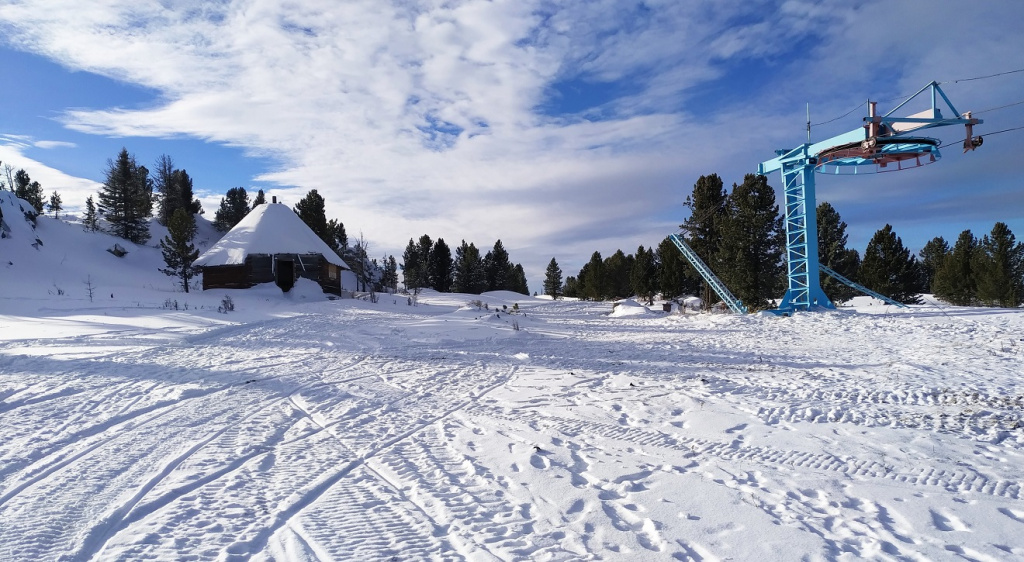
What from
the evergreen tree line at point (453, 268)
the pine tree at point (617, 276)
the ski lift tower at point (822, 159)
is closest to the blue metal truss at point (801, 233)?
the ski lift tower at point (822, 159)

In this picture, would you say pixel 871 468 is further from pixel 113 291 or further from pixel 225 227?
pixel 225 227

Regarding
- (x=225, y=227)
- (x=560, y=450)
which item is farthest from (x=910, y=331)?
(x=225, y=227)

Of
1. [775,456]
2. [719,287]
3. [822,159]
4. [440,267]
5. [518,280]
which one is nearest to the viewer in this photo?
[775,456]

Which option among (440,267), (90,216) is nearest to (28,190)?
(90,216)

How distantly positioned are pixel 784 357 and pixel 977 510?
7.58 meters

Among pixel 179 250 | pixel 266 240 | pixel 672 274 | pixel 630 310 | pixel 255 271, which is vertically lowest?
pixel 630 310

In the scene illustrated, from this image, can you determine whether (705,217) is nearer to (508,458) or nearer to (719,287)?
(719,287)

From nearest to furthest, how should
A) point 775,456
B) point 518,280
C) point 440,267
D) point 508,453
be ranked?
1. point 775,456
2. point 508,453
3. point 440,267
4. point 518,280

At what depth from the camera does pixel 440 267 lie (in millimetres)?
61438

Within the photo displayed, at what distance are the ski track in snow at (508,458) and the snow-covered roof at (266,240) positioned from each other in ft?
60.6

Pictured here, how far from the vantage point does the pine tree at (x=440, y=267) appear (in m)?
60.8

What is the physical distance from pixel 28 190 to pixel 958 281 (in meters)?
74.2

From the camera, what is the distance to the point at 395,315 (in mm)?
20625

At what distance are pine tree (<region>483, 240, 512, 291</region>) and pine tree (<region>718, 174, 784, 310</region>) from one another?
42.8 meters
